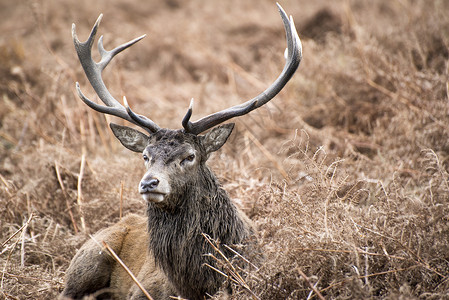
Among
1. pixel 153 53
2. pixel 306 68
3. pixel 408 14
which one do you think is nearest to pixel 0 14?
pixel 153 53

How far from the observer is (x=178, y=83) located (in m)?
11.7

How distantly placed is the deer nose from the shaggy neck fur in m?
0.34

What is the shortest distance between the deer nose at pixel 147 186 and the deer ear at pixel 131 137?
2.88ft

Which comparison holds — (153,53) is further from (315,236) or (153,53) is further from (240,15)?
(315,236)

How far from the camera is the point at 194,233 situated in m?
4.17

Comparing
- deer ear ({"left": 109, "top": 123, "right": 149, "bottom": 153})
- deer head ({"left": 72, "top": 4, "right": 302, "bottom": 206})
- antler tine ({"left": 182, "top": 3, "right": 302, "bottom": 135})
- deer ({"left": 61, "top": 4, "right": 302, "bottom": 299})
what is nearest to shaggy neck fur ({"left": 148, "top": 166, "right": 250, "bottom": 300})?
deer ({"left": 61, "top": 4, "right": 302, "bottom": 299})

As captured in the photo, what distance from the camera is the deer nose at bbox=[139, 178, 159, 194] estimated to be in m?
3.77

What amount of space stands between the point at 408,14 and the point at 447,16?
0.75 metres

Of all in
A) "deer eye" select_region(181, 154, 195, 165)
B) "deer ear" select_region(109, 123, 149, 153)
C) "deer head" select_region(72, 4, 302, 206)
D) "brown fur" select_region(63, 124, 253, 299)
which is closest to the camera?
"deer head" select_region(72, 4, 302, 206)

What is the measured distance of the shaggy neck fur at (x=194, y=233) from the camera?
4082mm

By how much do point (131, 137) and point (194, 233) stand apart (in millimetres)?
1185

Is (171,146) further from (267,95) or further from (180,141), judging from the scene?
(267,95)

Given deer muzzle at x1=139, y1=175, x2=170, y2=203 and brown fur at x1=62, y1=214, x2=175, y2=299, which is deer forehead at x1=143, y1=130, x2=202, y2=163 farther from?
brown fur at x1=62, y1=214, x2=175, y2=299

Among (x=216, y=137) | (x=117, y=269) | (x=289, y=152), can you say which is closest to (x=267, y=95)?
(x=216, y=137)
